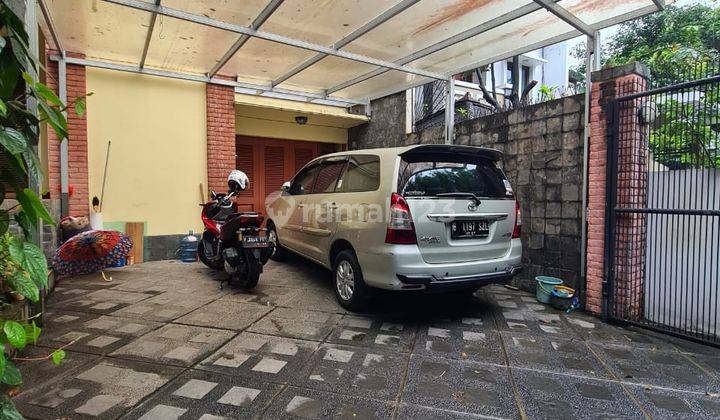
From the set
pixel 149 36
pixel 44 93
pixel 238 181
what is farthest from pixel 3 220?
pixel 149 36

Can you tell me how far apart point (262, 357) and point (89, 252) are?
3250 mm

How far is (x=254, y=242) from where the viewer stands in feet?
15.5

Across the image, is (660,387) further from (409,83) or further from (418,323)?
(409,83)

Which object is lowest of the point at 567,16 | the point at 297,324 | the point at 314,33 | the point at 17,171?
the point at 297,324

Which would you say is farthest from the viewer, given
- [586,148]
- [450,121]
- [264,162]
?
[264,162]

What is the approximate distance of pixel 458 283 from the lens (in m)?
3.63

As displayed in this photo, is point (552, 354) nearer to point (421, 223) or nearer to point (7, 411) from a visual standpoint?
point (421, 223)

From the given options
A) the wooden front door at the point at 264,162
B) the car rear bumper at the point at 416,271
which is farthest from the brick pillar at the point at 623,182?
the wooden front door at the point at 264,162

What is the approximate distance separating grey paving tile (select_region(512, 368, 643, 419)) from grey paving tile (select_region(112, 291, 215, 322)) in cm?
321

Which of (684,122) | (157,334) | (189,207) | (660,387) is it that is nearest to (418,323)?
(660,387)

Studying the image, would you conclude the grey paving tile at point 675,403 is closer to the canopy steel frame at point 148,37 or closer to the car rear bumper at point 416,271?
the car rear bumper at point 416,271

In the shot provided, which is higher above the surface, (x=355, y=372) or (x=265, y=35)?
(x=265, y=35)

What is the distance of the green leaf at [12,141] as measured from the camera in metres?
1.25

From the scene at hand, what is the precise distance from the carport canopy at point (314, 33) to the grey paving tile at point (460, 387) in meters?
3.62
